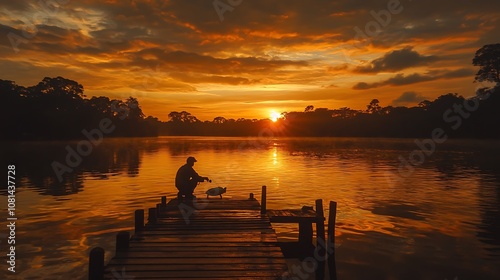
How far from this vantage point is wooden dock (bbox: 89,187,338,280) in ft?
29.0

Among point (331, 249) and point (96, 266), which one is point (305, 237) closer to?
point (331, 249)

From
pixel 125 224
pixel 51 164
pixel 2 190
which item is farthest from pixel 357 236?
pixel 51 164

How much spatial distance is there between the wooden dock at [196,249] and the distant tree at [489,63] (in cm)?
12956

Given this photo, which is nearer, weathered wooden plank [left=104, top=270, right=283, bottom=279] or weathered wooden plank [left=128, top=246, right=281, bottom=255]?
weathered wooden plank [left=104, top=270, right=283, bottom=279]

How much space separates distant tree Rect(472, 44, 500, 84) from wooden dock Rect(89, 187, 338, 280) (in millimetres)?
129559

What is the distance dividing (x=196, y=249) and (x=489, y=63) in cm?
13587

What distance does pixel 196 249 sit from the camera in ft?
35.2

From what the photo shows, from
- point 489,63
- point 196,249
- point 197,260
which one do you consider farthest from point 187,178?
point 489,63

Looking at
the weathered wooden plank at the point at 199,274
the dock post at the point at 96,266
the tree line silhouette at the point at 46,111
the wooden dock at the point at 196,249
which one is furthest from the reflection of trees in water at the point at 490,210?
the tree line silhouette at the point at 46,111

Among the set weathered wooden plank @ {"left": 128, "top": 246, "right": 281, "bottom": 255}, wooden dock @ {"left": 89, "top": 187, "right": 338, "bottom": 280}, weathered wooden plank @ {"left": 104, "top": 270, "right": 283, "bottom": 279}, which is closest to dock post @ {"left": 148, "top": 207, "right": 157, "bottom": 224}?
wooden dock @ {"left": 89, "top": 187, "right": 338, "bottom": 280}

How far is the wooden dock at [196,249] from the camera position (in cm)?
885

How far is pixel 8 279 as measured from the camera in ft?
40.5

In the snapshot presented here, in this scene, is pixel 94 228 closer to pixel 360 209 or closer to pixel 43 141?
pixel 360 209

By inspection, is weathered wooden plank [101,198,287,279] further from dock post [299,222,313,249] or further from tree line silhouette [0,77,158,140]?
tree line silhouette [0,77,158,140]
